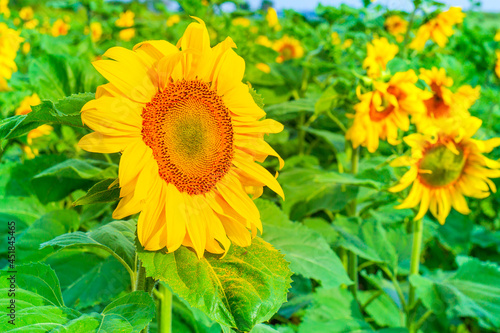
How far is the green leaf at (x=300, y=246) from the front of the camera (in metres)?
1.06

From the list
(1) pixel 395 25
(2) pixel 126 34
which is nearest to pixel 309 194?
(1) pixel 395 25

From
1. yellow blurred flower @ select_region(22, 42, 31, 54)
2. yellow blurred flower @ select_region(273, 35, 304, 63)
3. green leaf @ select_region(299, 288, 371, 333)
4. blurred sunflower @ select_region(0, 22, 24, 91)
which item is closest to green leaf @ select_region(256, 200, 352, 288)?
green leaf @ select_region(299, 288, 371, 333)

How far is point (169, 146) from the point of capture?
30.1 inches

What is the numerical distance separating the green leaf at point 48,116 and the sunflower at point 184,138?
0.15 ft

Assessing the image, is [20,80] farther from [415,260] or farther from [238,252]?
[415,260]

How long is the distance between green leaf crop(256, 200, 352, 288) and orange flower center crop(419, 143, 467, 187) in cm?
48

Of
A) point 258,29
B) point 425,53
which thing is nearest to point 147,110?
point 425,53

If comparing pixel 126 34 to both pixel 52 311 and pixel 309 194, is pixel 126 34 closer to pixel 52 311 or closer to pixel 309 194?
pixel 309 194

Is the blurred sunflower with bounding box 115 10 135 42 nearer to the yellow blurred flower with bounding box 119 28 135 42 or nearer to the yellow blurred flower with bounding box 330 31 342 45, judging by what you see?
the yellow blurred flower with bounding box 119 28 135 42

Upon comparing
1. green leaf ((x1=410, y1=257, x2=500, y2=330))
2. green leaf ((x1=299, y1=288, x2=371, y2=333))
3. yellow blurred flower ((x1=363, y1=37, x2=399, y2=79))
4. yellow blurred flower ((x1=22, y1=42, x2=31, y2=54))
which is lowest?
green leaf ((x1=299, y1=288, x2=371, y2=333))

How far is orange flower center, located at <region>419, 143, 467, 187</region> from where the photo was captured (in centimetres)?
144

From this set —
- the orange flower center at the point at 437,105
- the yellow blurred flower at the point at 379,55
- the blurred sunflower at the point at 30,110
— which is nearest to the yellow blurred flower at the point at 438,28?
the yellow blurred flower at the point at 379,55

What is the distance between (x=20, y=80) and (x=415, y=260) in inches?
63.1

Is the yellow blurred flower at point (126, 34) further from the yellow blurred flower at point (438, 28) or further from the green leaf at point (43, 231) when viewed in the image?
the green leaf at point (43, 231)
